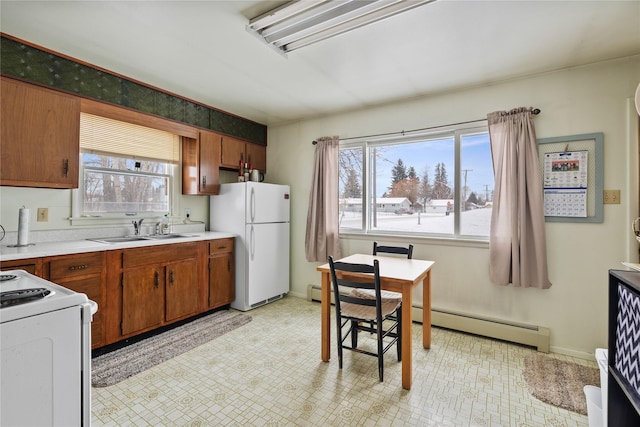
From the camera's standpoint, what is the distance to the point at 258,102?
11.7 feet

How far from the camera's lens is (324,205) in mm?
3881

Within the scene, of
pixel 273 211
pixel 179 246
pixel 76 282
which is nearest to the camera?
pixel 76 282

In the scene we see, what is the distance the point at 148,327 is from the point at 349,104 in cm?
316

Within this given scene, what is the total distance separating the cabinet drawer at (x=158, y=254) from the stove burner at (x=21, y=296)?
1593mm

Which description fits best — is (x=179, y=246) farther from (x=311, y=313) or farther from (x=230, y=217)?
(x=311, y=313)

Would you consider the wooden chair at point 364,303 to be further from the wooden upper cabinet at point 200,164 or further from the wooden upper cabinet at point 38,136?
the wooden upper cabinet at point 38,136

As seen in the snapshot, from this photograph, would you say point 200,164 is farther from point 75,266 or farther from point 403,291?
point 403,291

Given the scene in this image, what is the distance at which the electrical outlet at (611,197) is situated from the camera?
8.05 ft

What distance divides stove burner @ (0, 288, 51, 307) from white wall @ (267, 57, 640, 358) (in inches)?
121

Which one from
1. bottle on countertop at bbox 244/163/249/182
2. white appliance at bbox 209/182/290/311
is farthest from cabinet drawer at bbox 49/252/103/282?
bottle on countertop at bbox 244/163/249/182

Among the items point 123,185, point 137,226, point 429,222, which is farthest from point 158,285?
point 429,222

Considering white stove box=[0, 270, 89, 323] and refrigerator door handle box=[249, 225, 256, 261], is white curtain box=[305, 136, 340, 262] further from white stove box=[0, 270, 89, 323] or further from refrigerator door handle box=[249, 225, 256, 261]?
white stove box=[0, 270, 89, 323]

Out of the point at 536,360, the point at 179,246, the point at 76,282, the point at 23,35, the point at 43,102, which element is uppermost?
the point at 23,35

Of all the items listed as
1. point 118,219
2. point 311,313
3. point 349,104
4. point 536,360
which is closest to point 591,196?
point 536,360
